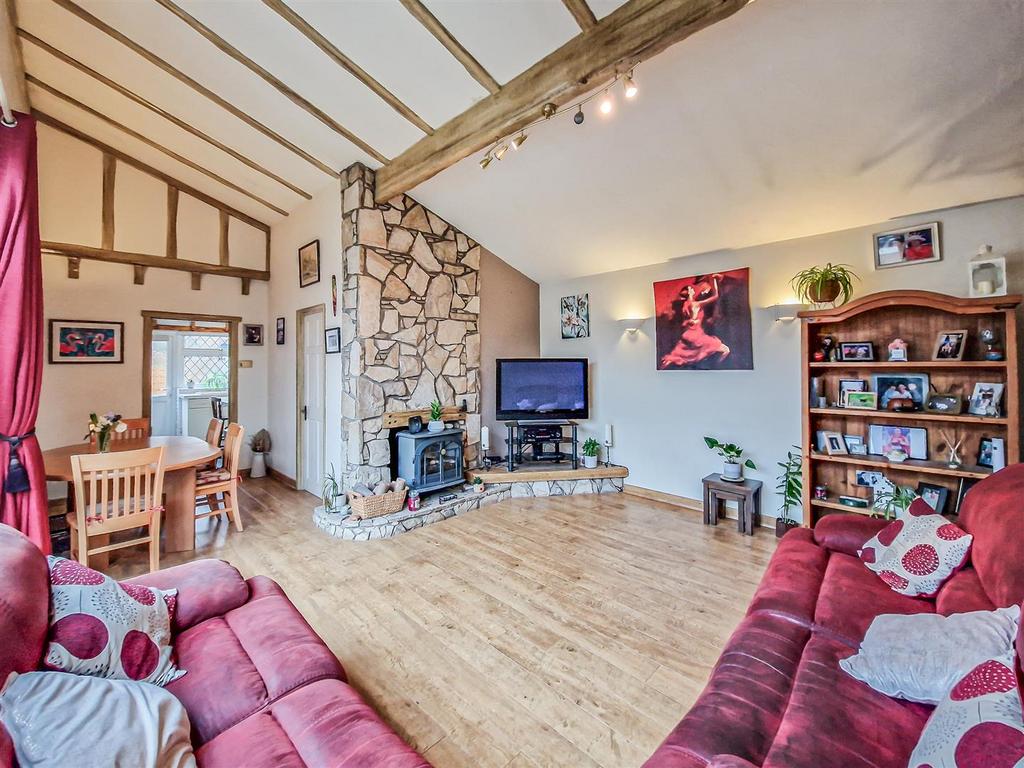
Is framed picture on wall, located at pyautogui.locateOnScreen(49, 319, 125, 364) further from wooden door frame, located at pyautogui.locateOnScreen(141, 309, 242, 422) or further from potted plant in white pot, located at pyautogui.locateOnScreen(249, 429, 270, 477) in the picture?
potted plant in white pot, located at pyautogui.locateOnScreen(249, 429, 270, 477)

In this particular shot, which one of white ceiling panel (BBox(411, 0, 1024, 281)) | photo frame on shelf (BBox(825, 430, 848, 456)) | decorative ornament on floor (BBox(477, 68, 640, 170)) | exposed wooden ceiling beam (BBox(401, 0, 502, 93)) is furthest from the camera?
photo frame on shelf (BBox(825, 430, 848, 456))

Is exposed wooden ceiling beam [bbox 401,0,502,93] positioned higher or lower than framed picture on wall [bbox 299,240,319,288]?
higher

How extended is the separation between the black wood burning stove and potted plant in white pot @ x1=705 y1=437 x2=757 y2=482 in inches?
98.2

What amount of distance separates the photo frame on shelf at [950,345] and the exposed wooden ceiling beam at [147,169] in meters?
6.73

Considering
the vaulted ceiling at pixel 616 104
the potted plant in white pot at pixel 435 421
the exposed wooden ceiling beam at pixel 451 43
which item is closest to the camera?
the vaulted ceiling at pixel 616 104

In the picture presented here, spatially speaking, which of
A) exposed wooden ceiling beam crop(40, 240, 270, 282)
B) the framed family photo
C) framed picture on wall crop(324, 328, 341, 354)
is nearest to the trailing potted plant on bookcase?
the framed family photo

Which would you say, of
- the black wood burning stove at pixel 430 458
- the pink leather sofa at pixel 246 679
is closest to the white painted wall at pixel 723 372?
the black wood burning stove at pixel 430 458

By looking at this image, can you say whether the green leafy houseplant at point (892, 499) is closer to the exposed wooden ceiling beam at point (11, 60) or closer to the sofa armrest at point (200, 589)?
the sofa armrest at point (200, 589)

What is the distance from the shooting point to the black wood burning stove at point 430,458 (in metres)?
4.14

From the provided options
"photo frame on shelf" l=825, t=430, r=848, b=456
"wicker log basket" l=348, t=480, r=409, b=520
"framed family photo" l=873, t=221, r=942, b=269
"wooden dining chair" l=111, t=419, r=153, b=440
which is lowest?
"wicker log basket" l=348, t=480, r=409, b=520

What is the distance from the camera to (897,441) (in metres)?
3.04

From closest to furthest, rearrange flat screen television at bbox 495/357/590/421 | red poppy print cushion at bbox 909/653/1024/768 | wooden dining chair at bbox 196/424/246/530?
red poppy print cushion at bbox 909/653/1024/768, wooden dining chair at bbox 196/424/246/530, flat screen television at bbox 495/357/590/421

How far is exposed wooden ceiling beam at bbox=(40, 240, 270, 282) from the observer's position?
13.6 ft

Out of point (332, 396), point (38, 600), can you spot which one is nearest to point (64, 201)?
point (332, 396)
